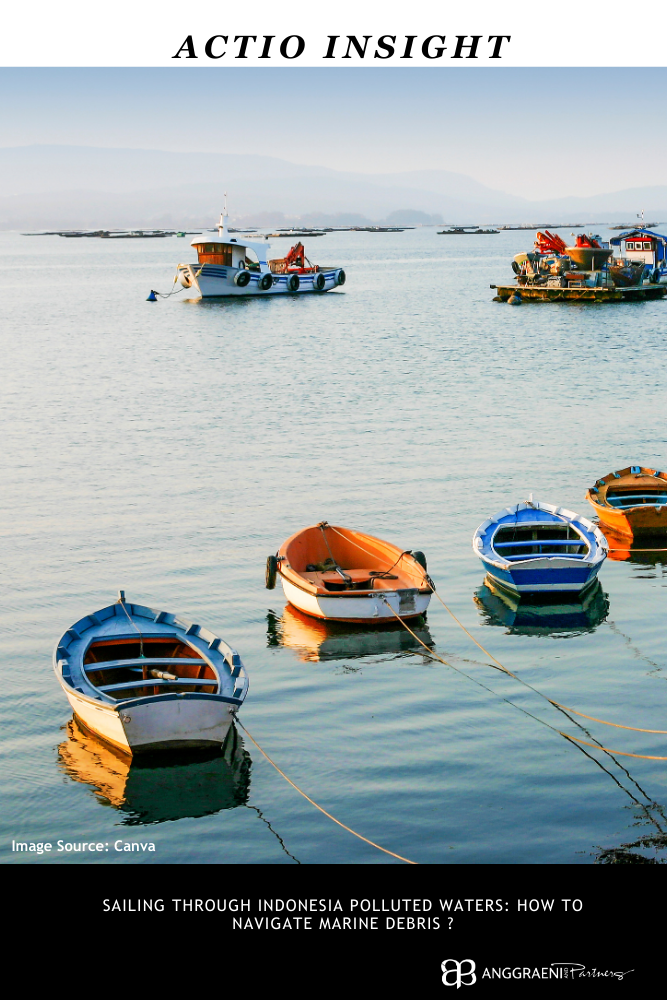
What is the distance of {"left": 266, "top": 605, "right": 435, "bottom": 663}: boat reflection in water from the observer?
1602 centimetres

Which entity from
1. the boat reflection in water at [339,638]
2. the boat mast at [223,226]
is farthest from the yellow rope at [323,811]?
the boat mast at [223,226]

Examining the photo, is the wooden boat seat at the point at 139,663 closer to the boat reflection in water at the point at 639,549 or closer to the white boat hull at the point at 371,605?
the white boat hull at the point at 371,605

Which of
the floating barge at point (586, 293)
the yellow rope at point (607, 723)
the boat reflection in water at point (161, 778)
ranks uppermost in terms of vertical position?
the floating barge at point (586, 293)

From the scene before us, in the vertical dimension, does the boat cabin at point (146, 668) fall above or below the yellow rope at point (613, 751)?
above

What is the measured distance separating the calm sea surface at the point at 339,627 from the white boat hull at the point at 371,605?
323mm

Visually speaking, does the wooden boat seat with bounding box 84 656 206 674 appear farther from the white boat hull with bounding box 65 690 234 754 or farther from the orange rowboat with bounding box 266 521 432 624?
the orange rowboat with bounding box 266 521 432 624

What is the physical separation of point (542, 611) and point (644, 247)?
7866cm

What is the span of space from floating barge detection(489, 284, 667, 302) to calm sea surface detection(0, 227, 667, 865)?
3479 cm

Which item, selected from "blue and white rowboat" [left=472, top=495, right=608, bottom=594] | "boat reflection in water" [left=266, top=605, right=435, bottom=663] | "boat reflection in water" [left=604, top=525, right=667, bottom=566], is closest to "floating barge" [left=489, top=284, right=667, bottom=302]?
"boat reflection in water" [left=604, top=525, right=667, bottom=566]

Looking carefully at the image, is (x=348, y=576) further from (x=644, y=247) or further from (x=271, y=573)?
(x=644, y=247)

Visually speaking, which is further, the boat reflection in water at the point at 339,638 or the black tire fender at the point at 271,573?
the black tire fender at the point at 271,573

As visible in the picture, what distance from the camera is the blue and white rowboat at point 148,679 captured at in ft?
39.9
